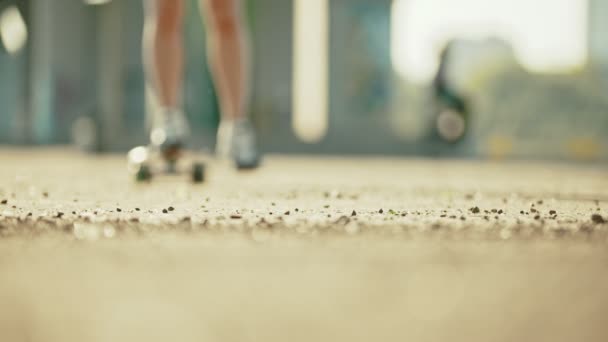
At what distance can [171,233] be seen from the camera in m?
1.23

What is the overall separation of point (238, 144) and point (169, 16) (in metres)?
0.50

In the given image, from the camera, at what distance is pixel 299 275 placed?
2.85ft

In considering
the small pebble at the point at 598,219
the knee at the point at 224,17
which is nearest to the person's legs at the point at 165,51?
the knee at the point at 224,17

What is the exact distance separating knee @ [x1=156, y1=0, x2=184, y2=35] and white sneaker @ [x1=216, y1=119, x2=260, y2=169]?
373 mm

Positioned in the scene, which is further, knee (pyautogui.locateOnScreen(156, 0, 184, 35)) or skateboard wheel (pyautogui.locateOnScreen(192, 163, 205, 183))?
knee (pyautogui.locateOnScreen(156, 0, 184, 35))

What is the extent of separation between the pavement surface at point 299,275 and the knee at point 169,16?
1357mm

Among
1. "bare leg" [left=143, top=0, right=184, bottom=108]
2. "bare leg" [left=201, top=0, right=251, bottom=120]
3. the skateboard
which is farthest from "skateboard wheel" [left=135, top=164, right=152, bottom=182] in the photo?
"bare leg" [left=201, top=0, right=251, bottom=120]

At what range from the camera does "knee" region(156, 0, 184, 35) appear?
2.84 metres

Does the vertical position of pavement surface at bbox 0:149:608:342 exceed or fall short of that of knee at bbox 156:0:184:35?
it falls short

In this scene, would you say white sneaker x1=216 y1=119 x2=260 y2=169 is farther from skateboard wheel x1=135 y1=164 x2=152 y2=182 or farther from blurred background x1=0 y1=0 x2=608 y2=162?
blurred background x1=0 y1=0 x2=608 y2=162

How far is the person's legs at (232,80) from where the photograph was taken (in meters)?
2.96

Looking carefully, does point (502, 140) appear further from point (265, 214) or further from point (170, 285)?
point (170, 285)

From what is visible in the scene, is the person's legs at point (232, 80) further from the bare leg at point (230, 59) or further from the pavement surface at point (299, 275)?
the pavement surface at point (299, 275)

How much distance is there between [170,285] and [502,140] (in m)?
8.66
